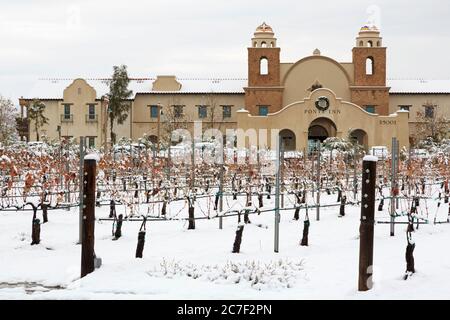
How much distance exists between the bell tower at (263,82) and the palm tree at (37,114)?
51.3 feet

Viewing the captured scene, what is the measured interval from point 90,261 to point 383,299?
381cm

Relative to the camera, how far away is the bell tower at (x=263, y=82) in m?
51.9

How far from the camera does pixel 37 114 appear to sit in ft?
162

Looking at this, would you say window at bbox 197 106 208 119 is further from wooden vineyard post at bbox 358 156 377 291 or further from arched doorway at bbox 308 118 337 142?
wooden vineyard post at bbox 358 156 377 291

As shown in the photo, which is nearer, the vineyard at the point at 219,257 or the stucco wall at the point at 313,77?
the vineyard at the point at 219,257

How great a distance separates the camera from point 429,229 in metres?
12.7

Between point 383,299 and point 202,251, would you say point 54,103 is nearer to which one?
point 202,251

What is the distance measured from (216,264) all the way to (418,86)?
49.1 metres

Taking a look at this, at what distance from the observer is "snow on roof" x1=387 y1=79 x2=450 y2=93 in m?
54.2

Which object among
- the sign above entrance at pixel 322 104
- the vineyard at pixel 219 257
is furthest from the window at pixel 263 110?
the vineyard at pixel 219 257

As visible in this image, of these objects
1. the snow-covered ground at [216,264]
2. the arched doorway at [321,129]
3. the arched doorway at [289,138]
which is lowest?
the snow-covered ground at [216,264]

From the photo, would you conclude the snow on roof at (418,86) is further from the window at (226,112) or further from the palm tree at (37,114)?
the palm tree at (37,114)

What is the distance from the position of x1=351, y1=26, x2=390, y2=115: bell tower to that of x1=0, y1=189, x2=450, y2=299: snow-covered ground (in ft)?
129

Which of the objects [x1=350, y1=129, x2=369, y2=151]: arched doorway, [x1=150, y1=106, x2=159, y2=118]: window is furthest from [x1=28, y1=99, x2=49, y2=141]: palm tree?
[x1=350, y1=129, x2=369, y2=151]: arched doorway
